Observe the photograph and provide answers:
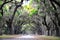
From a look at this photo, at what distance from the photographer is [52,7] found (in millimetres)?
29188

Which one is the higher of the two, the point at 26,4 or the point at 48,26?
the point at 26,4

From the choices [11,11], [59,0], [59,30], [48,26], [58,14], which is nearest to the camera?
[59,0]

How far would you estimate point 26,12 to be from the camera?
151 ft

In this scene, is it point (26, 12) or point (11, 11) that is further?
point (26, 12)

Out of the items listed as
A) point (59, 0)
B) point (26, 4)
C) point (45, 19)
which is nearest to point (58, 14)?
point (59, 0)

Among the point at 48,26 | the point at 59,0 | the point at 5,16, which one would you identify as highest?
the point at 59,0

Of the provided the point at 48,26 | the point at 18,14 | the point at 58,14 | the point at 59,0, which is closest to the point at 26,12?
the point at 18,14

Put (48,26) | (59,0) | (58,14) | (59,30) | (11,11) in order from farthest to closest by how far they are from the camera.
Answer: (48,26) → (11,11) → (59,30) → (58,14) → (59,0)

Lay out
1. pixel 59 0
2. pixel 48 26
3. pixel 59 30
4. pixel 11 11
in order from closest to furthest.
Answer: pixel 59 0 < pixel 59 30 < pixel 11 11 < pixel 48 26

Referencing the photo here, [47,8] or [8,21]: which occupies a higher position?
[47,8]

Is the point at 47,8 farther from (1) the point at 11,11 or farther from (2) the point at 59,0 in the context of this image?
(1) the point at 11,11

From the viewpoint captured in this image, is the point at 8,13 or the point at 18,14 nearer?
the point at 8,13

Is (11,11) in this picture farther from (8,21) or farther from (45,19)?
(45,19)

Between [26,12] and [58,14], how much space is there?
60.4 feet
